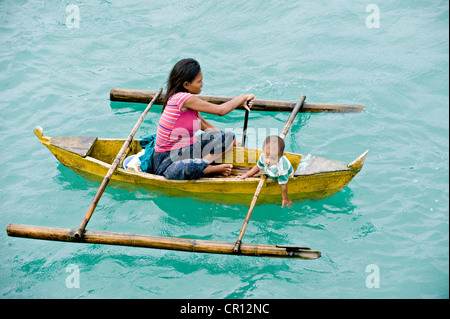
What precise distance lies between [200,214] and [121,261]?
1.03m

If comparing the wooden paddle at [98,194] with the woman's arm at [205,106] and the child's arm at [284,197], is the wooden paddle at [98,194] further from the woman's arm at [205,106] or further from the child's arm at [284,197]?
the child's arm at [284,197]

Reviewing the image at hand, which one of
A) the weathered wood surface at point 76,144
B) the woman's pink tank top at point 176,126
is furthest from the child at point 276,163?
the weathered wood surface at point 76,144

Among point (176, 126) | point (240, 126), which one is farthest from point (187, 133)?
point (240, 126)

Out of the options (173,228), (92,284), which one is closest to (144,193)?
(173,228)

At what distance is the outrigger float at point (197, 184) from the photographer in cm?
455

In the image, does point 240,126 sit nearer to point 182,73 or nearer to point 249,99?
point 249,99

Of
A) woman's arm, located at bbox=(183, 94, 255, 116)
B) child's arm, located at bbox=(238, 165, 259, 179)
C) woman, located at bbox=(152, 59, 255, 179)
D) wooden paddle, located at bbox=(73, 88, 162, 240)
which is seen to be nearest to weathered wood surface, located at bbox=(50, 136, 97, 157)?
wooden paddle, located at bbox=(73, 88, 162, 240)

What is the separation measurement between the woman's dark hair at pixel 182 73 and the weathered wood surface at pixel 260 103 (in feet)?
4.77

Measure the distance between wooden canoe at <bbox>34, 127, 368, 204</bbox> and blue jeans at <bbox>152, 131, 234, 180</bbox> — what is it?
0.33 feet

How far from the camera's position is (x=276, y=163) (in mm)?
5051

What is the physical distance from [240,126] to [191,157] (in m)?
1.53

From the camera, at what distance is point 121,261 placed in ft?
16.9

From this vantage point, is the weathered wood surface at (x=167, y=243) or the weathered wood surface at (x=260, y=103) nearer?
the weathered wood surface at (x=167, y=243)
